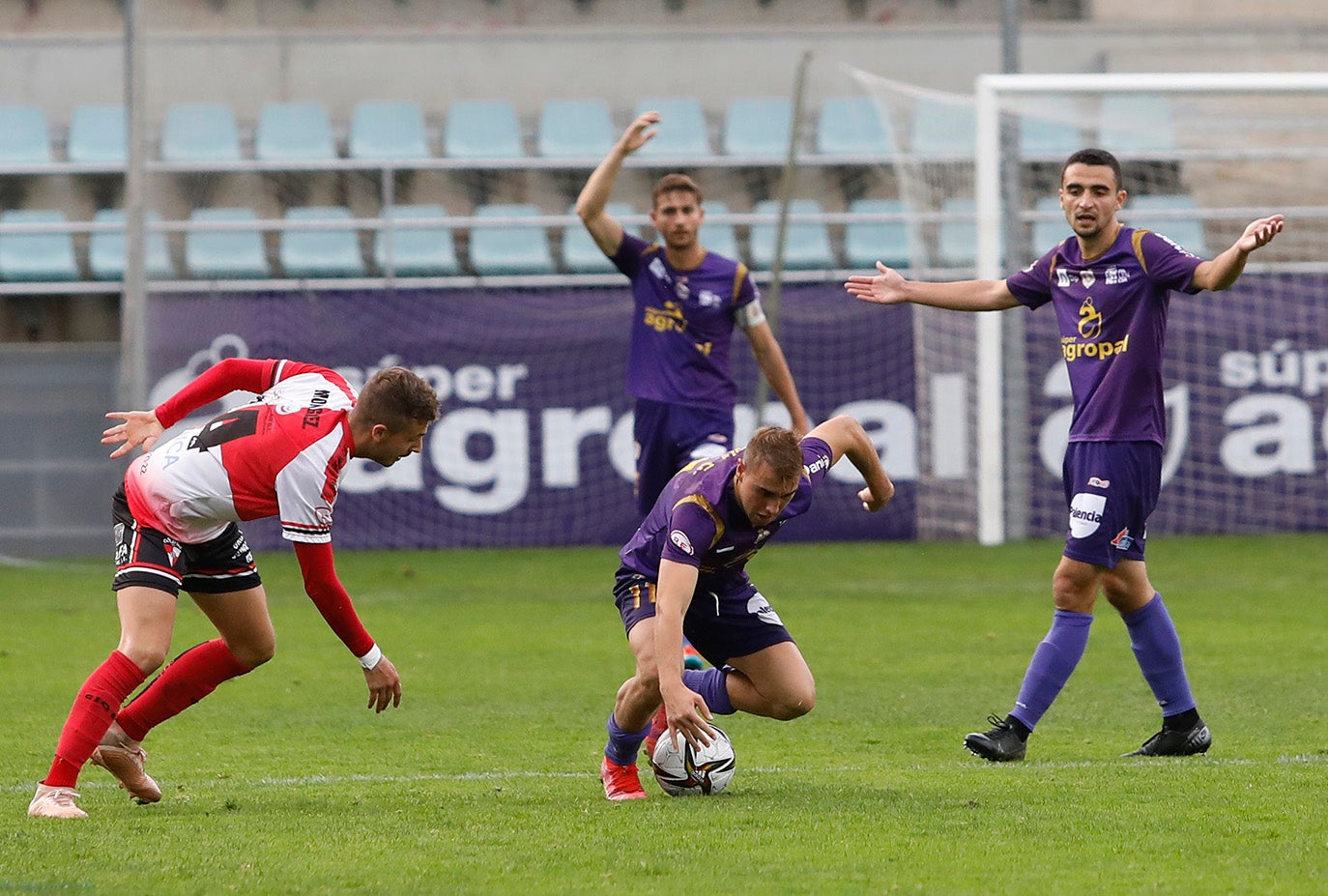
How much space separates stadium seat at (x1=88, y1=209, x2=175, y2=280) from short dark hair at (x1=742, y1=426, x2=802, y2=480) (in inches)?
471

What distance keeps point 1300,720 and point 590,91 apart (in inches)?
543

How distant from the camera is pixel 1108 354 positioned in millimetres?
6230

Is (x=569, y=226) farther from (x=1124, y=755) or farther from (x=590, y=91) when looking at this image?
(x=1124, y=755)

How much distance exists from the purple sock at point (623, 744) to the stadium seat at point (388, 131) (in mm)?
13571

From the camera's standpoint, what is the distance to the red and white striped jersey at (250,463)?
5152 mm

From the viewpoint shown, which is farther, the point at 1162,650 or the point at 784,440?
the point at 1162,650

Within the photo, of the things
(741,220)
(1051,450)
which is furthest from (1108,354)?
(741,220)

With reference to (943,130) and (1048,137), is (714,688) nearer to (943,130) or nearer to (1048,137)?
(943,130)

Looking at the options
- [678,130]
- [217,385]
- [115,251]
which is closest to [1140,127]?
[678,130]

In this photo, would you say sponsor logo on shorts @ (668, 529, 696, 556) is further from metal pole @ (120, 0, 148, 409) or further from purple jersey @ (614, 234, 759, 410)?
metal pole @ (120, 0, 148, 409)

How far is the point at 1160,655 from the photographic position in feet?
20.8

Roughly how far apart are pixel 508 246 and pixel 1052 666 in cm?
1199

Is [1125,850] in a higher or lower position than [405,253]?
lower

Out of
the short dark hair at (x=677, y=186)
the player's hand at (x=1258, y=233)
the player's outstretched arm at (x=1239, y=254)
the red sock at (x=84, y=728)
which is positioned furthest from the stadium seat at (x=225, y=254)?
the player's hand at (x=1258, y=233)
